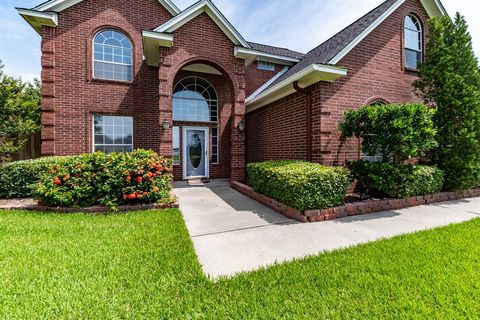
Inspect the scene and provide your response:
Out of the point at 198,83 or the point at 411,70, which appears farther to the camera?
the point at 198,83

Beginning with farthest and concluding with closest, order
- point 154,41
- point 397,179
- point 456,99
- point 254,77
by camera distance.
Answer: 1. point 254,77
2. point 154,41
3. point 456,99
4. point 397,179

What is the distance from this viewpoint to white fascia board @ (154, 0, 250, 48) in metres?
7.88

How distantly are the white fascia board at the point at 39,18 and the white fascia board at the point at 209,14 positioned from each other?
4.43 meters

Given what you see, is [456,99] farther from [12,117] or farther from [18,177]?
[12,117]

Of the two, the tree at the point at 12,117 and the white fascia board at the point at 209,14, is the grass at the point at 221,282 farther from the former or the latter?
the white fascia board at the point at 209,14

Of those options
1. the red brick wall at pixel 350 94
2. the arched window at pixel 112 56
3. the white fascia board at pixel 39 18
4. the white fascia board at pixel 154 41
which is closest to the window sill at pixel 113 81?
the arched window at pixel 112 56

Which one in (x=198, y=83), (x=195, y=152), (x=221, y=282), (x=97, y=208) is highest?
(x=198, y=83)

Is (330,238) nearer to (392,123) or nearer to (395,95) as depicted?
(392,123)

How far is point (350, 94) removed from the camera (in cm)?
728

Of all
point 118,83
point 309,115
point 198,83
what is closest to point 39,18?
point 118,83

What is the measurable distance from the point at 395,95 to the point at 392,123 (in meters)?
3.34

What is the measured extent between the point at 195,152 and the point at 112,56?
5305mm

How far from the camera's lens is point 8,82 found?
8.58 meters

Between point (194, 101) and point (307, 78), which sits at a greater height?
point (194, 101)
